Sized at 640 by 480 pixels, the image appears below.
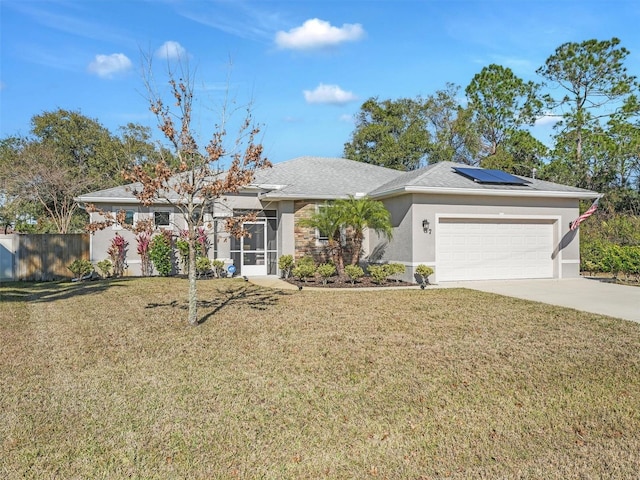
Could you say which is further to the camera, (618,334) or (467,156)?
(467,156)

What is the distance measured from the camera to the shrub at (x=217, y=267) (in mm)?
17203

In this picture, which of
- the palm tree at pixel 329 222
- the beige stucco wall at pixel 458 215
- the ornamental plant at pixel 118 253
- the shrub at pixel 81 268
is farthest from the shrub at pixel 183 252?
the beige stucco wall at pixel 458 215

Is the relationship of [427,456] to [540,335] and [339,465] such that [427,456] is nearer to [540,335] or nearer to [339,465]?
[339,465]

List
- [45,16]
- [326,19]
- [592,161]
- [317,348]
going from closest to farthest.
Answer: [317,348] < [45,16] < [326,19] < [592,161]

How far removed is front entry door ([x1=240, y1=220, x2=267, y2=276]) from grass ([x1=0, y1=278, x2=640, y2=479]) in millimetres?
8578

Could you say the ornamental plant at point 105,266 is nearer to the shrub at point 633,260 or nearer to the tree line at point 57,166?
the tree line at point 57,166

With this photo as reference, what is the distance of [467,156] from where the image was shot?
119 ft

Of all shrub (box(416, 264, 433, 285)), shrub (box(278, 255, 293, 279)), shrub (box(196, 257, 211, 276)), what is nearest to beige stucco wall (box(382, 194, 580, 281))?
shrub (box(416, 264, 433, 285))

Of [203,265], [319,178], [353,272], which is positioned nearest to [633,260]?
[353,272]

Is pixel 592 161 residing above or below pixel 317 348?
above

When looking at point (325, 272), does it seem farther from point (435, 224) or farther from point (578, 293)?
point (578, 293)

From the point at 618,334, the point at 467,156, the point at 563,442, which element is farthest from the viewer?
the point at 467,156

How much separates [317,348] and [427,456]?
10.8ft

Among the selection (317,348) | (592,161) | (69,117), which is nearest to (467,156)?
(592,161)
